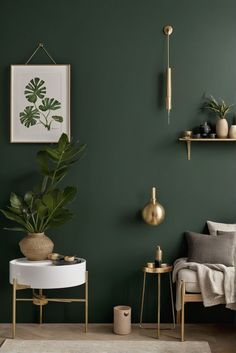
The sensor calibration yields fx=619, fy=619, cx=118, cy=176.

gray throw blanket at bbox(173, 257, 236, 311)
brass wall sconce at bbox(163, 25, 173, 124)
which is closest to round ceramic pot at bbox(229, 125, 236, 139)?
brass wall sconce at bbox(163, 25, 173, 124)

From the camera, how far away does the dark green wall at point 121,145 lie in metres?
5.48

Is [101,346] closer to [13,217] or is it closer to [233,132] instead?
[13,217]

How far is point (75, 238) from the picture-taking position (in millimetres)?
5512

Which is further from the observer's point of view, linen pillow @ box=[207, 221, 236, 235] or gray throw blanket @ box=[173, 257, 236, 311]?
linen pillow @ box=[207, 221, 236, 235]

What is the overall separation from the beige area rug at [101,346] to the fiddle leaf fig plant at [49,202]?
93 cm

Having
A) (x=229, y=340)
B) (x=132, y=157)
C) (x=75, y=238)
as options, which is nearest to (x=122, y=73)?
(x=132, y=157)

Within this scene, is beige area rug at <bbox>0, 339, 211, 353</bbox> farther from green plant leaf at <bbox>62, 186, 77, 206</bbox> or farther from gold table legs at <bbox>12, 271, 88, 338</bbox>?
green plant leaf at <bbox>62, 186, 77, 206</bbox>

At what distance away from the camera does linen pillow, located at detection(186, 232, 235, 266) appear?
5.16m

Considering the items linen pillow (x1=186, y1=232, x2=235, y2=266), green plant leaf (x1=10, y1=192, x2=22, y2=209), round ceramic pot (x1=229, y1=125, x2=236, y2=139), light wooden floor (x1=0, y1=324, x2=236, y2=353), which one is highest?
round ceramic pot (x1=229, y1=125, x2=236, y2=139)

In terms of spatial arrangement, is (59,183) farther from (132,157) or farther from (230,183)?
(230,183)

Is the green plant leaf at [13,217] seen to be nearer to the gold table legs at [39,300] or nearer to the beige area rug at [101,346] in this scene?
the gold table legs at [39,300]

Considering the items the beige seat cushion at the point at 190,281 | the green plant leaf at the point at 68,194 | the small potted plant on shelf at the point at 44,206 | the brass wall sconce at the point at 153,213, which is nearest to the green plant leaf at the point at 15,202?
the small potted plant on shelf at the point at 44,206

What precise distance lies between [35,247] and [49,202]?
39 centimetres

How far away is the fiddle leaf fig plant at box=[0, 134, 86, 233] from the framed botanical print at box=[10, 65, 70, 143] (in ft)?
0.98
